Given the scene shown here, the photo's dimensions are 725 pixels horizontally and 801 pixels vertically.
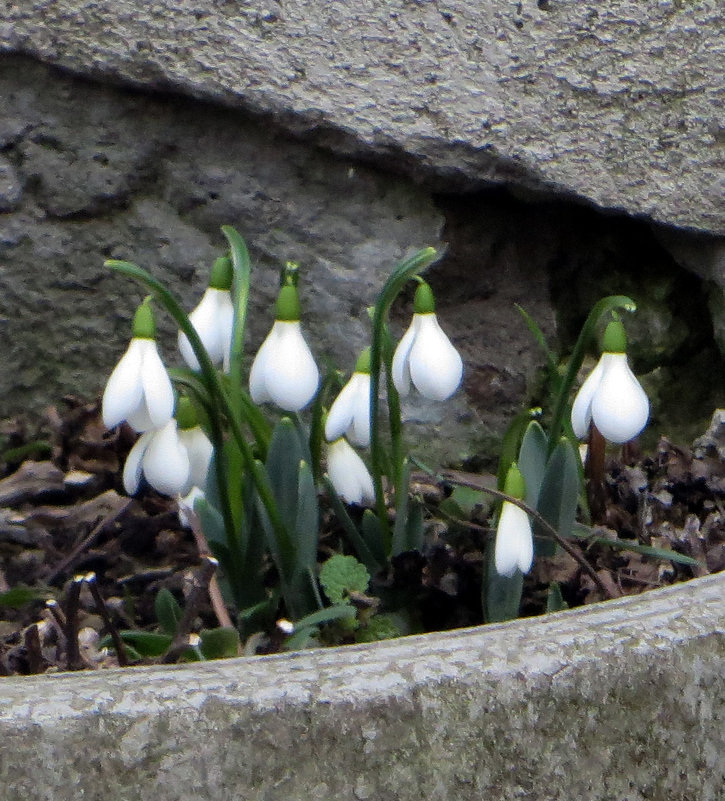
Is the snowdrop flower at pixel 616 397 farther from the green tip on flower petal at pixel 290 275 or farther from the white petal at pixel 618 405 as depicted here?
the green tip on flower petal at pixel 290 275

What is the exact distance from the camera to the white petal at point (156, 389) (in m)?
1.23

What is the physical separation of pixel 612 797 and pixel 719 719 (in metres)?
0.11

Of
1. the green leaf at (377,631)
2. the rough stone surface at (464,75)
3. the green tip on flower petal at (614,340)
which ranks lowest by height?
the green leaf at (377,631)

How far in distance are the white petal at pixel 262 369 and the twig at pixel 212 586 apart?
6.3 inches

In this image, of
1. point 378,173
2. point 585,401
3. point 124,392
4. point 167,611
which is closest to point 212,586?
point 167,611

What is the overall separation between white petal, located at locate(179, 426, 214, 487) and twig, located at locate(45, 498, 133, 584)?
23cm

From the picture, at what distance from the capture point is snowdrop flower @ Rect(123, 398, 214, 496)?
1.30 meters

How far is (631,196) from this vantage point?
174 centimetres

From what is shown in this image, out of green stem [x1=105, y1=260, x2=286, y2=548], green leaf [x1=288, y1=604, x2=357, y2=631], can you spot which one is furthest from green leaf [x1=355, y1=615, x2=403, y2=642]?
green stem [x1=105, y1=260, x2=286, y2=548]

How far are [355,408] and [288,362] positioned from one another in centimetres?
13

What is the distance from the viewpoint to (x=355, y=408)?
139cm

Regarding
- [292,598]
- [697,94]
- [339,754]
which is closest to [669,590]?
[339,754]

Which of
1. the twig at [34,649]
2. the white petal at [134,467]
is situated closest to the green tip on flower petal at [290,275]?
the white petal at [134,467]

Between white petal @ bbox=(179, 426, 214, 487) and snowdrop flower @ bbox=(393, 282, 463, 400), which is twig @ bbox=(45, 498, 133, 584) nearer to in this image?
white petal @ bbox=(179, 426, 214, 487)
